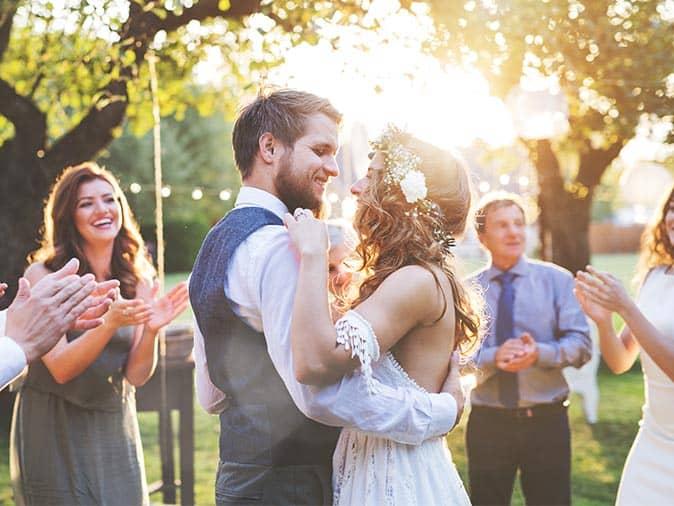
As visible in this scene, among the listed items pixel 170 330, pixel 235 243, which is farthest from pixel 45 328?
pixel 170 330

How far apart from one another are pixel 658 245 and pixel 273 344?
6.08 ft

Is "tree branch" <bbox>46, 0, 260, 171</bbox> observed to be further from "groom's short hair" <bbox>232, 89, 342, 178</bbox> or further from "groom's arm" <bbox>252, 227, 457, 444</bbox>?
"groom's arm" <bbox>252, 227, 457, 444</bbox>

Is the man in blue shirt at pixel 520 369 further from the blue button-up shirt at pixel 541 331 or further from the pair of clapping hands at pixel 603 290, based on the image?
the pair of clapping hands at pixel 603 290

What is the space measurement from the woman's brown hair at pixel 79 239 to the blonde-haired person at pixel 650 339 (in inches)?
64.6

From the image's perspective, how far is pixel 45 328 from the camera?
2.00 metres


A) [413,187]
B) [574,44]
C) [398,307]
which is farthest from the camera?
[574,44]

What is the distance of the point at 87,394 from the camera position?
3203 millimetres

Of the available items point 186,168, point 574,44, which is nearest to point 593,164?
point 574,44

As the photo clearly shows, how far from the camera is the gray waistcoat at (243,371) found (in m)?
2.17

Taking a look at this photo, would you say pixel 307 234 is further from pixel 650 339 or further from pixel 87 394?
pixel 87 394

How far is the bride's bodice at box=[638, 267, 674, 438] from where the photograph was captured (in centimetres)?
304

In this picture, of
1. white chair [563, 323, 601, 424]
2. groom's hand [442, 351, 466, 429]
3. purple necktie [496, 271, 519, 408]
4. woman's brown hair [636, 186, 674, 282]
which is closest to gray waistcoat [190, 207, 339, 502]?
groom's hand [442, 351, 466, 429]

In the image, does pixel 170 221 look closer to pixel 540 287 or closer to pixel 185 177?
pixel 185 177

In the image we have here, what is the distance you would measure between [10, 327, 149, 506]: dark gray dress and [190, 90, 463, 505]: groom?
1.02 m
